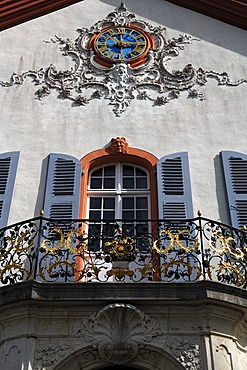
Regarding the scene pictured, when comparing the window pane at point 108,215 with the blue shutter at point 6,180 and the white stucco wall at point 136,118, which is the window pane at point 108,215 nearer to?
the white stucco wall at point 136,118

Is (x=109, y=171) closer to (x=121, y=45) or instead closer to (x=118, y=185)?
(x=118, y=185)

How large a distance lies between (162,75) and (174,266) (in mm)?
4951

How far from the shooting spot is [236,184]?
1155 centimetres

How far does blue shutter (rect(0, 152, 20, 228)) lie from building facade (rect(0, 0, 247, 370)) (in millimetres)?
26

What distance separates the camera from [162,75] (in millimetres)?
13305

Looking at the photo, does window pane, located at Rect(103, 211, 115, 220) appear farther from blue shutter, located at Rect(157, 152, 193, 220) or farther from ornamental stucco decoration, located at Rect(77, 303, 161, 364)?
ornamental stucco decoration, located at Rect(77, 303, 161, 364)

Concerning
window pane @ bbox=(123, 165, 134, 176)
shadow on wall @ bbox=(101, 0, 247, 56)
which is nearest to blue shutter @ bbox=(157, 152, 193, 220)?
window pane @ bbox=(123, 165, 134, 176)

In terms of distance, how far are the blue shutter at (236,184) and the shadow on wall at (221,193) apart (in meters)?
0.08

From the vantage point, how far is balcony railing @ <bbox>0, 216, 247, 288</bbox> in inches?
362

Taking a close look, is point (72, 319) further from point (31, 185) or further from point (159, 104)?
point (159, 104)

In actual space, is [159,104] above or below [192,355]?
above

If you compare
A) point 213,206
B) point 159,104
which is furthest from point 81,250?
point 159,104

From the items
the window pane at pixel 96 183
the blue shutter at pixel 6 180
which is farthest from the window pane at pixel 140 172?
the blue shutter at pixel 6 180

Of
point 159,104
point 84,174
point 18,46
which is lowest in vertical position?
point 84,174
